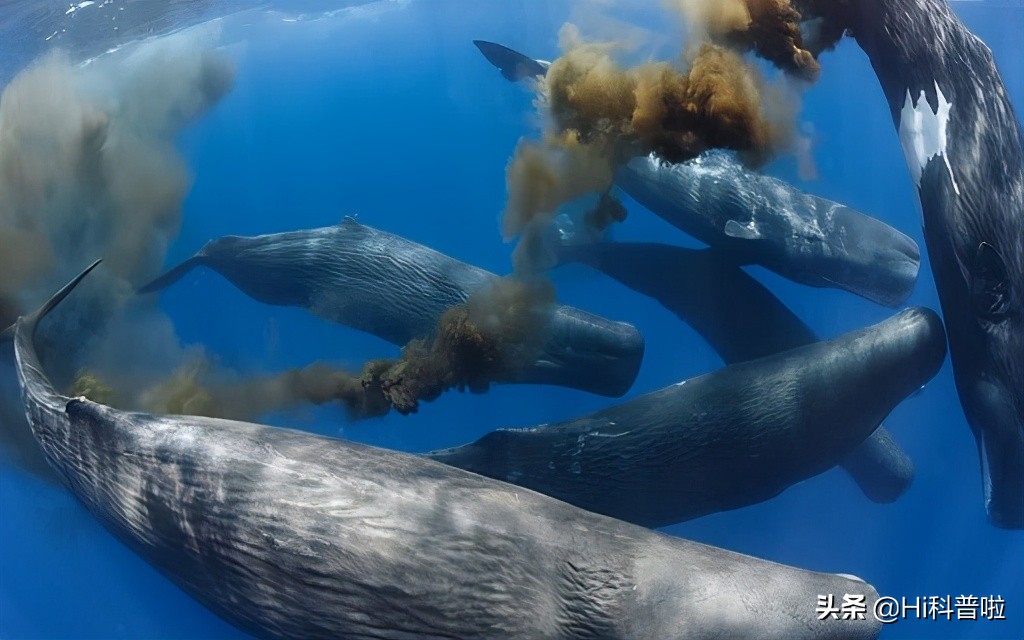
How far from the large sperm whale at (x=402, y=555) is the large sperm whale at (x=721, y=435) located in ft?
2.97

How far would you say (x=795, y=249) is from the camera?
5.73 metres

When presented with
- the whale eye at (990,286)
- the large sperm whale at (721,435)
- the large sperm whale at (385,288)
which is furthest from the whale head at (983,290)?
the large sperm whale at (385,288)

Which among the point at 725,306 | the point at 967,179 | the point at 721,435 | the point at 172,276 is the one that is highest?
the point at 967,179

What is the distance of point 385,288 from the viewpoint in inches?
227

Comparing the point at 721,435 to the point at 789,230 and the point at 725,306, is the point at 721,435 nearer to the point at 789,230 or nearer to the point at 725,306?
the point at 725,306

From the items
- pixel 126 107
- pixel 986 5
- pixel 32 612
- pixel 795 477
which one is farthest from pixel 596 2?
pixel 32 612

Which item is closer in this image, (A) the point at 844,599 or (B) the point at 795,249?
(A) the point at 844,599

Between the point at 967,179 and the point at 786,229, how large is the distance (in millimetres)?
1371

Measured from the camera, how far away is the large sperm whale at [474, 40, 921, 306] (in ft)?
18.3

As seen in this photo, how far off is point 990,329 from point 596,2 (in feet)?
13.5

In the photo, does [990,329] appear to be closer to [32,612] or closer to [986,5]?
[986,5]

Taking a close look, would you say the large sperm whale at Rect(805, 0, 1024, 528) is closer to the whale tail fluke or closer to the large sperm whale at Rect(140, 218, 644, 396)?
the large sperm whale at Rect(140, 218, 644, 396)

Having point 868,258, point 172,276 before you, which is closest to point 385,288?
point 172,276

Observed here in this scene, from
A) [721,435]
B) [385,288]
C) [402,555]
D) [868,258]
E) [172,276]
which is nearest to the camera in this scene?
[402,555]
